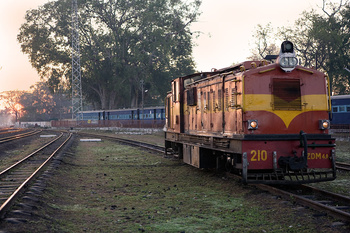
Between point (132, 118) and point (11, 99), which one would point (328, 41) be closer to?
point (132, 118)

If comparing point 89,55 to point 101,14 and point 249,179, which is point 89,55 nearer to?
point 101,14

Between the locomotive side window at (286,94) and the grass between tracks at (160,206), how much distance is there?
2.34 metres

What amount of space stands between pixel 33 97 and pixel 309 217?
6340 inches

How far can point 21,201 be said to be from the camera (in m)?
8.80

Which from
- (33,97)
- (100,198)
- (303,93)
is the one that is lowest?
(100,198)

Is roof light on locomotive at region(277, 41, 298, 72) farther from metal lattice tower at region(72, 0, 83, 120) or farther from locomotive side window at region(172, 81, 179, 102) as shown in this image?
metal lattice tower at region(72, 0, 83, 120)

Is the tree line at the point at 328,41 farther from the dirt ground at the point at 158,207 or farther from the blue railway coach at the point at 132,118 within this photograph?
the dirt ground at the point at 158,207

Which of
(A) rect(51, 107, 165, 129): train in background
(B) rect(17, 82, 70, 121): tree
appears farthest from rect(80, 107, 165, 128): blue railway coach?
(B) rect(17, 82, 70, 121): tree

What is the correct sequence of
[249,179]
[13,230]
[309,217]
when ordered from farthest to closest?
1. [249,179]
2. [309,217]
3. [13,230]

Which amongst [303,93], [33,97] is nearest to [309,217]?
[303,93]

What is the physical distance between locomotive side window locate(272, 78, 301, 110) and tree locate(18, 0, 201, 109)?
187ft

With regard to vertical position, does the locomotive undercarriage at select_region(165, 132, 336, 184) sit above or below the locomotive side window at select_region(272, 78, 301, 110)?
below

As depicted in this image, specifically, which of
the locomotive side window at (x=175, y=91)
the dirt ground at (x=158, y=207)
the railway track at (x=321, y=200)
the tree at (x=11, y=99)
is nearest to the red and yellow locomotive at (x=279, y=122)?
the railway track at (x=321, y=200)

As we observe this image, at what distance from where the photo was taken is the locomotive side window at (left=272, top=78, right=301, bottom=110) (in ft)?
32.5
